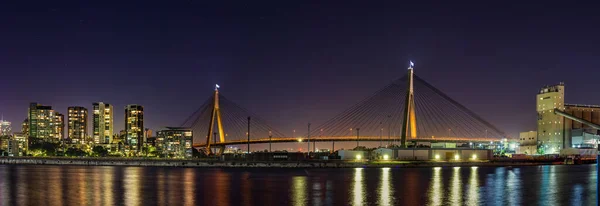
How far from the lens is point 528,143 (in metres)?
138

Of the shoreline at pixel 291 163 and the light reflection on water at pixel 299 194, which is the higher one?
the light reflection on water at pixel 299 194

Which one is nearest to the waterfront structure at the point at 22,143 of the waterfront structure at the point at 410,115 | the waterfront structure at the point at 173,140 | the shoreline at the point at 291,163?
the waterfront structure at the point at 173,140

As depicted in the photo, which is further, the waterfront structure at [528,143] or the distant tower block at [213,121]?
the waterfront structure at [528,143]

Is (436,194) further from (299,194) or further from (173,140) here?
(173,140)

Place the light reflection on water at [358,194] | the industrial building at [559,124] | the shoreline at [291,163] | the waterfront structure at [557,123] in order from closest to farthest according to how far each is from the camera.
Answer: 1. the light reflection on water at [358,194]
2. the shoreline at [291,163]
3. the industrial building at [559,124]
4. the waterfront structure at [557,123]

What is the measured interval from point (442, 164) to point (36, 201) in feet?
188

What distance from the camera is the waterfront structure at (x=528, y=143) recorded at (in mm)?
135250

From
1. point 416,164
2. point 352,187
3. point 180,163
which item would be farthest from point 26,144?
point 352,187

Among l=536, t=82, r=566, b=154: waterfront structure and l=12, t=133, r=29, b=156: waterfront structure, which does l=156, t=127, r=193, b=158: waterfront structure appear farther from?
l=536, t=82, r=566, b=154: waterfront structure

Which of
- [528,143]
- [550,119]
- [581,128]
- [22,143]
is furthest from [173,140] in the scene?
[581,128]

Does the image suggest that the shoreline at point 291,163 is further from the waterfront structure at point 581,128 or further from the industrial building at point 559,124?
the industrial building at point 559,124

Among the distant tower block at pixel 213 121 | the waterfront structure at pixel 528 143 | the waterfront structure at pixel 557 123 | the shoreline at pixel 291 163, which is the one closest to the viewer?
the shoreline at pixel 291 163

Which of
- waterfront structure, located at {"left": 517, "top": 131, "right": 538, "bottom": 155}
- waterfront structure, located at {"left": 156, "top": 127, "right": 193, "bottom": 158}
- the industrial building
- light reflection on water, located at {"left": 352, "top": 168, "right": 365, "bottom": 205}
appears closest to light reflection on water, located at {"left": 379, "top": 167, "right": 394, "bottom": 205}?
light reflection on water, located at {"left": 352, "top": 168, "right": 365, "bottom": 205}

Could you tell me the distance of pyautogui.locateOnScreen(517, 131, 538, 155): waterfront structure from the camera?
135 m
